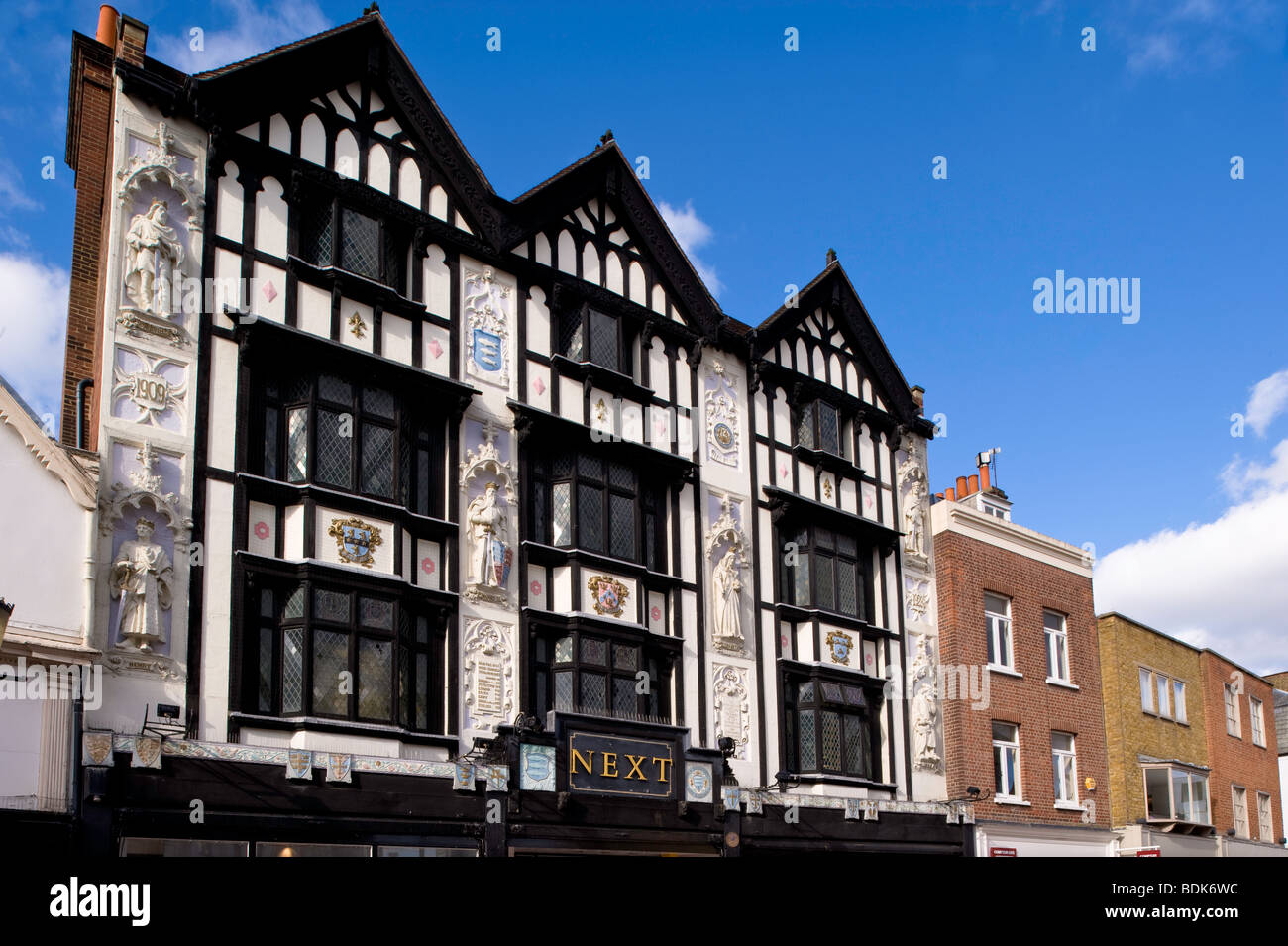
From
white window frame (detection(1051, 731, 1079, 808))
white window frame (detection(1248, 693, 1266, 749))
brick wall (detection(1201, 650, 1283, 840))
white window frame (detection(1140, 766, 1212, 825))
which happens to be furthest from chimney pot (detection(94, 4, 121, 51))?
white window frame (detection(1248, 693, 1266, 749))

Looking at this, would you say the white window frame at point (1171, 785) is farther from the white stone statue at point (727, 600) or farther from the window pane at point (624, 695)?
the window pane at point (624, 695)

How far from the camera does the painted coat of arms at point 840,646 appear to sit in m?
25.5

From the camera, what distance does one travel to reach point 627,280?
24.3 m

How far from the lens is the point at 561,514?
21.9 metres

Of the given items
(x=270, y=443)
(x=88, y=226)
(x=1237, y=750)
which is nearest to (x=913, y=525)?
(x=270, y=443)

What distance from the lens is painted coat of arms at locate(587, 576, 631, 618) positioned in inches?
854

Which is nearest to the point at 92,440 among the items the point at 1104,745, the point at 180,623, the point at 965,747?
the point at 180,623

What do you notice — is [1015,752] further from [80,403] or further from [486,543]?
[80,403]

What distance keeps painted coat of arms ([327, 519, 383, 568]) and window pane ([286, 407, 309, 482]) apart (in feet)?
2.64

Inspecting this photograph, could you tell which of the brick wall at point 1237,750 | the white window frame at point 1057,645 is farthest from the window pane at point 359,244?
the brick wall at point 1237,750
